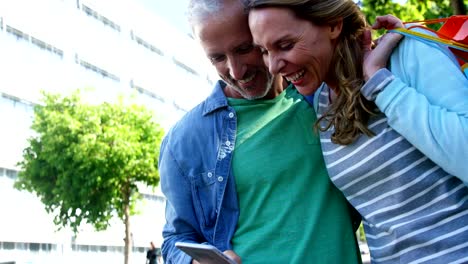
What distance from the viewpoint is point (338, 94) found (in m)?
2.34

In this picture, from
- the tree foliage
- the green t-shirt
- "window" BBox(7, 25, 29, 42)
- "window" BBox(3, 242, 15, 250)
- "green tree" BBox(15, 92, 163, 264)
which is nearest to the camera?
the green t-shirt

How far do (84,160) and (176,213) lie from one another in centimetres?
2504

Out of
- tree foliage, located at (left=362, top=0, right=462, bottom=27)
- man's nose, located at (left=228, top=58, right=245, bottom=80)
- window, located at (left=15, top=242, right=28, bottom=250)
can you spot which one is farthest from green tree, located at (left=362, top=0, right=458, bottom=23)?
window, located at (left=15, top=242, right=28, bottom=250)

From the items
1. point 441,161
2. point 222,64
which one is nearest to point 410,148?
point 441,161

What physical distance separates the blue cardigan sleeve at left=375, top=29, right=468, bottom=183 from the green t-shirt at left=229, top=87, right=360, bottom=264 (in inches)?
17.3

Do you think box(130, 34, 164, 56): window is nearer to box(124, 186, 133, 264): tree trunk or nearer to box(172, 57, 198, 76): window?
box(172, 57, 198, 76): window

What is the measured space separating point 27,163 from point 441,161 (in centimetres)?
2715

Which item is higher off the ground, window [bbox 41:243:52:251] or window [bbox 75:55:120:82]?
window [bbox 75:55:120:82]

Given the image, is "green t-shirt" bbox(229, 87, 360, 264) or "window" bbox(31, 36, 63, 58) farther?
"window" bbox(31, 36, 63, 58)

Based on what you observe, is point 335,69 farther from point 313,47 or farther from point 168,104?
point 168,104

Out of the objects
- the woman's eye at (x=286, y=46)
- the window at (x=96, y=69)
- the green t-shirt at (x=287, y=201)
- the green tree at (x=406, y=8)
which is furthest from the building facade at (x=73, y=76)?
the woman's eye at (x=286, y=46)

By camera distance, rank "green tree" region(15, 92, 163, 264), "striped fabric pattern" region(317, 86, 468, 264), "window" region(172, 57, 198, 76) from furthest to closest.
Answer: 1. "window" region(172, 57, 198, 76)
2. "green tree" region(15, 92, 163, 264)
3. "striped fabric pattern" region(317, 86, 468, 264)

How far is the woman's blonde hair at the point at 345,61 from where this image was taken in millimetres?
2244

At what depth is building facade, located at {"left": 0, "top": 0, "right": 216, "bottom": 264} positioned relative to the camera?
33500 millimetres
